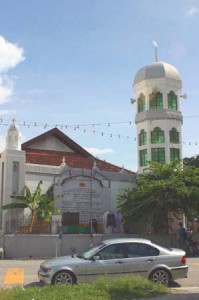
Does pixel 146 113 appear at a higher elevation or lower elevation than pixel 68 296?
higher

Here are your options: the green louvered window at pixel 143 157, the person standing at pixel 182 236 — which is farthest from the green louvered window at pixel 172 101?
the person standing at pixel 182 236

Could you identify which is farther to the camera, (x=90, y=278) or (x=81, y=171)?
(x=81, y=171)

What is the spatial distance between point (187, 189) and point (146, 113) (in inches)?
396

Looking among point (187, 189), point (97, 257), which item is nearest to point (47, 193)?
point (187, 189)

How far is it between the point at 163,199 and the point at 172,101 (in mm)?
11353

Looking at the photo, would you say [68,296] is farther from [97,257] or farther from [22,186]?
[22,186]

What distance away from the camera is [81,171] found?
30766 millimetres

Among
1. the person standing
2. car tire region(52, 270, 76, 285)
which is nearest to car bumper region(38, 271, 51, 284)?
car tire region(52, 270, 76, 285)

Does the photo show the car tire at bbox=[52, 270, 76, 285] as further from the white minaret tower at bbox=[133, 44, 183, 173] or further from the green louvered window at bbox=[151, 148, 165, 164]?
the green louvered window at bbox=[151, 148, 165, 164]

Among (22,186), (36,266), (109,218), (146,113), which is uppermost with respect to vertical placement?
(146,113)

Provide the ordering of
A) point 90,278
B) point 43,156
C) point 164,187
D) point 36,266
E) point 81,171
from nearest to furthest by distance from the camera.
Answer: point 90,278, point 36,266, point 164,187, point 81,171, point 43,156

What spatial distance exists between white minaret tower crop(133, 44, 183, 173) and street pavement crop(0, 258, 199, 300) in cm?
1417

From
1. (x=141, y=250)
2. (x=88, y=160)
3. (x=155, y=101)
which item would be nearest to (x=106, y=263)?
(x=141, y=250)

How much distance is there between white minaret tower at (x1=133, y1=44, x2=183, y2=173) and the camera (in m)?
34.9
